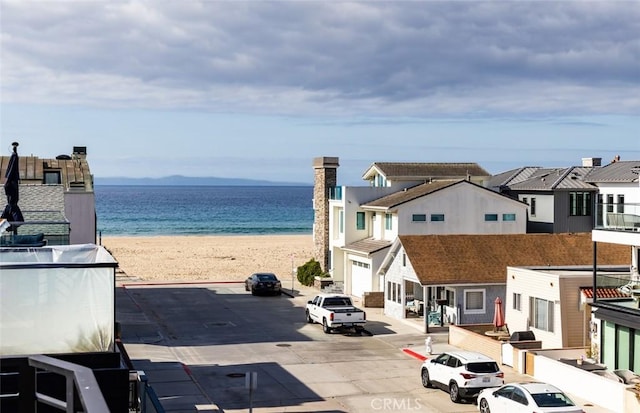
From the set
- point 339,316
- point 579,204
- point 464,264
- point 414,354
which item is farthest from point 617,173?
point 414,354

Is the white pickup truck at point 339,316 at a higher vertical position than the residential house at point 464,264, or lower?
lower

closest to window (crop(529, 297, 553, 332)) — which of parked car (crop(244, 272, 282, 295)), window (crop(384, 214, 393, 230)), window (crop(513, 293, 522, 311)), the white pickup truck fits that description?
window (crop(513, 293, 522, 311))

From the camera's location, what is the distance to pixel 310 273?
2249 inches

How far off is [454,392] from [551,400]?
4420mm

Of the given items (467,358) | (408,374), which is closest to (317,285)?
(408,374)

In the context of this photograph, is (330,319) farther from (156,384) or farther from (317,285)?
(317,285)

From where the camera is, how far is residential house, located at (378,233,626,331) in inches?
1564

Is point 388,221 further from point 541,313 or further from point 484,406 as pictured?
point 484,406

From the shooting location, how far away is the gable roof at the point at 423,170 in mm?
53969

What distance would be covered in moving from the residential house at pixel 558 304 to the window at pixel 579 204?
1879 cm

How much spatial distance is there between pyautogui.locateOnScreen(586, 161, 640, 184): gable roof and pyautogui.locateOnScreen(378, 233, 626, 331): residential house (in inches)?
253

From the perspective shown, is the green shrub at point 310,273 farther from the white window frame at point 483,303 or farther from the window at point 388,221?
the white window frame at point 483,303

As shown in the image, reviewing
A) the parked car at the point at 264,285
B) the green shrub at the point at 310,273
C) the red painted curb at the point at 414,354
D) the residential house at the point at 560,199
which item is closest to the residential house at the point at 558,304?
the red painted curb at the point at 414,354

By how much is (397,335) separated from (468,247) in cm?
678
